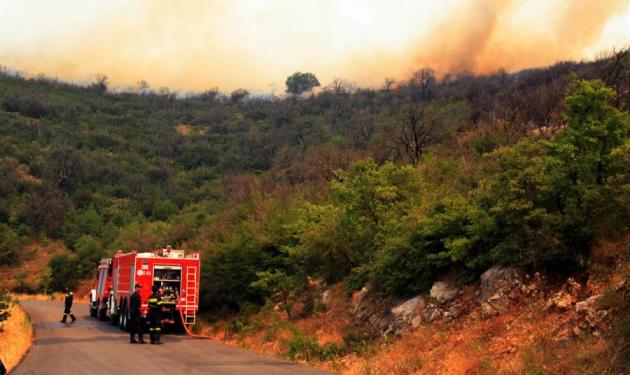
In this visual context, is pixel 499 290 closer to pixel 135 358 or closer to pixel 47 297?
pixel 135 358

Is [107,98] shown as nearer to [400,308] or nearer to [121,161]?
[121,161]

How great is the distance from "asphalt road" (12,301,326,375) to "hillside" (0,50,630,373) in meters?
2.98

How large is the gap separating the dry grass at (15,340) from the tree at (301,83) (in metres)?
172

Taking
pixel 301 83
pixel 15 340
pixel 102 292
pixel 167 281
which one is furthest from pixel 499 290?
pixel 301 83

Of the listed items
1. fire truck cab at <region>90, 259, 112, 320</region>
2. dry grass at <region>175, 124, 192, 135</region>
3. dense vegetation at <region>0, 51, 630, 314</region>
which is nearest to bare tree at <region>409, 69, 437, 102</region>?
dense vegetation at <region>0, 51, 630, 314</region>

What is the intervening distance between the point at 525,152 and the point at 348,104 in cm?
11679

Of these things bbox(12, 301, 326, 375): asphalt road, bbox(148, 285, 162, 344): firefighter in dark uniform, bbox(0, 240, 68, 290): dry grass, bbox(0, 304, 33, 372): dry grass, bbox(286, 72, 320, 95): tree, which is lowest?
bbox(12, 301, 326, 375): asphalt road

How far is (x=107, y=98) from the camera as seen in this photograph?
16825 centimetres

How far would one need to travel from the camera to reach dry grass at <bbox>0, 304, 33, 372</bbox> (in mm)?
15566

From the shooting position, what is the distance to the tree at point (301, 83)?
19400 cm

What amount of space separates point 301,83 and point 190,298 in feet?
577

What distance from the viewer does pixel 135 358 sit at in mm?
16078

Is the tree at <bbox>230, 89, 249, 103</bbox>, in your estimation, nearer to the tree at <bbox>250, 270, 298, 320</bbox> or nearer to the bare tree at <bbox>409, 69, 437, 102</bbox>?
the bare tree at <bbox>409, 69, 437, 102</bbox>

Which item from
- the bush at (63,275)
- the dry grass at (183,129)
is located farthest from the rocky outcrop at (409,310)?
the dry grass at (183,129)
